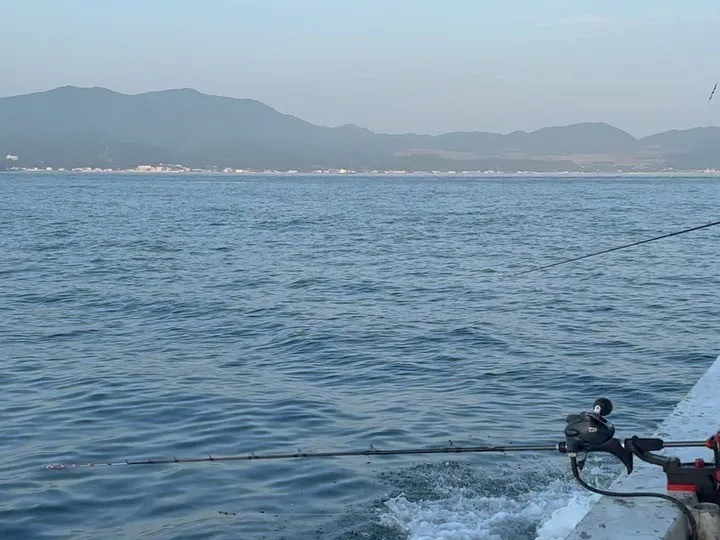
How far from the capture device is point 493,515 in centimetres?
673

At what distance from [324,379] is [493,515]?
473cm

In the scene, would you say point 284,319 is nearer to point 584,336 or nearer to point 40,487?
point 584,336

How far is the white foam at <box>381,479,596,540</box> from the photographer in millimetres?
6383

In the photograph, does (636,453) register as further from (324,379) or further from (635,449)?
(324,379)

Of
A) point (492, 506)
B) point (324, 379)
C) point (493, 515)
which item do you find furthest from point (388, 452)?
point (324, 379)

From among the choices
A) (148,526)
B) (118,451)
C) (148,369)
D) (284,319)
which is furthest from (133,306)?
(148,526)

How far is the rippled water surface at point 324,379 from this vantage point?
23.2ft

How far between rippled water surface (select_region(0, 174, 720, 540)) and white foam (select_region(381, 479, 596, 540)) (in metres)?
0.02

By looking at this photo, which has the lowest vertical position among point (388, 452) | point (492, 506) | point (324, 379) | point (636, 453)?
point (324, 379)

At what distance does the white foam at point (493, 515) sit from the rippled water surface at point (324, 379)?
21 mm

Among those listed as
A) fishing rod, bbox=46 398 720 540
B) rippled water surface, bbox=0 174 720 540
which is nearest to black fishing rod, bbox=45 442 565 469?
fishing rod, bbox=46 398 720 540

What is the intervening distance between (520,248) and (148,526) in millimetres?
22733

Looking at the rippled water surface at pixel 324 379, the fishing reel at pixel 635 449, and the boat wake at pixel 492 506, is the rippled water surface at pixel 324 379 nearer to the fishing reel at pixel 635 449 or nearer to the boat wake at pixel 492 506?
the boat wake at pixel 492 506

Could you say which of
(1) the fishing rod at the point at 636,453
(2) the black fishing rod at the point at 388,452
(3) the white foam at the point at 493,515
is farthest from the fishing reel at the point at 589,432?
(3) the white foam at the point at 493,515
